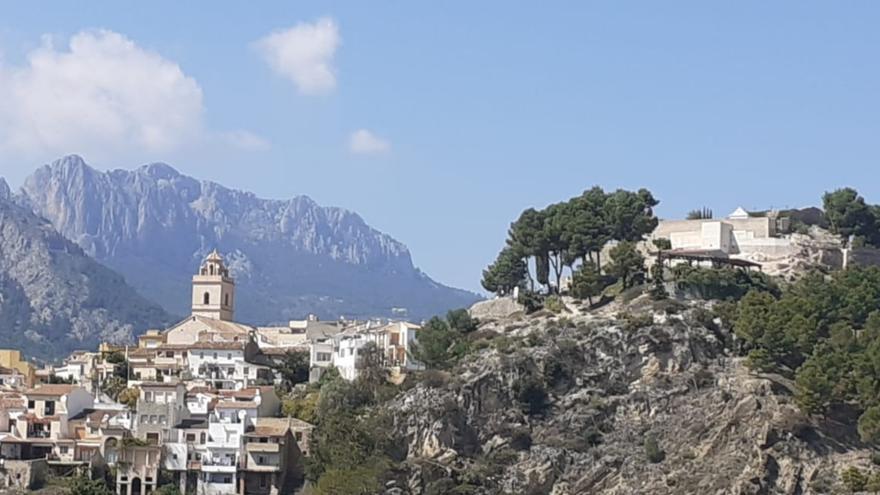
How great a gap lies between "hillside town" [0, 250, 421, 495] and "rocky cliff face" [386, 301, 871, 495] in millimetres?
5589

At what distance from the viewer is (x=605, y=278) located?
6894 centimetres

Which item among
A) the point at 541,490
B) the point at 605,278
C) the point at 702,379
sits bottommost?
the point at 541,490

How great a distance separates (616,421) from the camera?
5966 cm

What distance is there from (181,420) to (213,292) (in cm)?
2458

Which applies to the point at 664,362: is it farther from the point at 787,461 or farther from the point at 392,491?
the point at 392,491

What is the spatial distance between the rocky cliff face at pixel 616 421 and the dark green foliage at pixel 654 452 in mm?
81

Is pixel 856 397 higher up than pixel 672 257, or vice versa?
pixel 672 257

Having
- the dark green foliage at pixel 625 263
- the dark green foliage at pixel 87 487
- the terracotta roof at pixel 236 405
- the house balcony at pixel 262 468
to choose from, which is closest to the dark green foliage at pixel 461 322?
the dark green foliage at pixel 625 263

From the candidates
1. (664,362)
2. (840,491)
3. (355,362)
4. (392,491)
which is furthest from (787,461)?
(355,362)

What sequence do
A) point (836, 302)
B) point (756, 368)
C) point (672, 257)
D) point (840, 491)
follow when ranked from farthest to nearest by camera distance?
1. point (672, 257)
2. point (836, 302)
3. point (756, 368)
4. point (840, 491)

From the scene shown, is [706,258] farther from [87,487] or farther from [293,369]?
[87,487]

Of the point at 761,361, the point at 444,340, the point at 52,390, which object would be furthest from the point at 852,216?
the point at 52,390

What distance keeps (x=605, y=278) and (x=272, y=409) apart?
52.3ft

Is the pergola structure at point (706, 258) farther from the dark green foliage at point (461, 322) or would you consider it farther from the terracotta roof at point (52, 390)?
the terracotta roof at point (52, 390)
